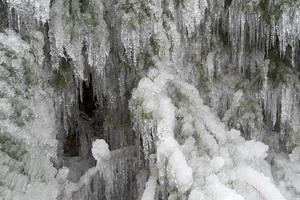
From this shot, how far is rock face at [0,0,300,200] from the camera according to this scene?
2102 millimetres

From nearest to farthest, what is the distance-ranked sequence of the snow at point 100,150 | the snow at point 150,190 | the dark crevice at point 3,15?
the snow at point 150,190 < the dark crevice at point 3,15 < the snow at point 100,150

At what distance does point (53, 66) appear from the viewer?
2.51 metres

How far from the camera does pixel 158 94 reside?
229 centimetres

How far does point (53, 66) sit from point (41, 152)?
0.50 metres

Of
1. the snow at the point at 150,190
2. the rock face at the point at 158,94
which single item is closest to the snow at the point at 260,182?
the rock face at the point at 158,94

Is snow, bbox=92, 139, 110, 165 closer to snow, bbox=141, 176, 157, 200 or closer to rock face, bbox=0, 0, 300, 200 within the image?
rock face, bbox=0, 0, 300, 200

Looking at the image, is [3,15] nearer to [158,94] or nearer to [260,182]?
[158,94]

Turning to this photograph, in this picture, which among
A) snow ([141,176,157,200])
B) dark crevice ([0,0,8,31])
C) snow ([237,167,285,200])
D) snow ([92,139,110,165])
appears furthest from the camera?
snow ([92,139,110,165])

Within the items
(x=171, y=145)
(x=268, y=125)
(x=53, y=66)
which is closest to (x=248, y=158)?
(x=171, y=145)

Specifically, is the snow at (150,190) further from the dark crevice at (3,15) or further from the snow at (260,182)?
the dark crevice at (3,15)

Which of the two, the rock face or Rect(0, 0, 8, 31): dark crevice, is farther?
Rect(0, 0, 8, 31): dark crevice

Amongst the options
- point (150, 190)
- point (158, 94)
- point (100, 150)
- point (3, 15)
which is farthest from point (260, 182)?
point (3, 15)

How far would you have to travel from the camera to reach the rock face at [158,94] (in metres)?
2.10

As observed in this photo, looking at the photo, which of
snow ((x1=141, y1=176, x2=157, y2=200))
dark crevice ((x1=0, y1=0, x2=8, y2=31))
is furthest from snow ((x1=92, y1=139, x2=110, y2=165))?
dark crevice ((x1=0, y1=0, x2=8, y2=31))
